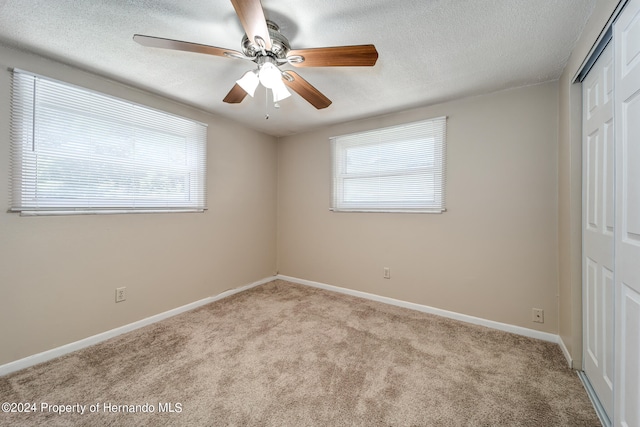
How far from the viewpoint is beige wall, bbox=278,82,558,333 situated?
2135mm

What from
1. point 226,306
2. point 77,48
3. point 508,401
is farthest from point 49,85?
point 508,401

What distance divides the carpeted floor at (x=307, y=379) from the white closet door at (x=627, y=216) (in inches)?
18.5

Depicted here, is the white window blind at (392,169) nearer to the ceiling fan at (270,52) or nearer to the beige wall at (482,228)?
the beige wall at (482,228)

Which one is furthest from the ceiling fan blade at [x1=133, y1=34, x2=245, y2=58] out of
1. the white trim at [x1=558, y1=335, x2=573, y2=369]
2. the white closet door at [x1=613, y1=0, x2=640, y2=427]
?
the white trim at [x1=558, y1=335, x2=573, y2=369]

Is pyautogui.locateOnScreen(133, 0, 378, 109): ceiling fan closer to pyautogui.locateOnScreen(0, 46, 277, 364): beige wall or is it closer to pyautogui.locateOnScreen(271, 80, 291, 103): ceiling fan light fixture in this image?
pyautogui.locateOnScreen(271, 80, 291, 103): ceiling fan light fixture

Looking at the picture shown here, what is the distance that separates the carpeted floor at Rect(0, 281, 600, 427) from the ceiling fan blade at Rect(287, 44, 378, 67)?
2013mm

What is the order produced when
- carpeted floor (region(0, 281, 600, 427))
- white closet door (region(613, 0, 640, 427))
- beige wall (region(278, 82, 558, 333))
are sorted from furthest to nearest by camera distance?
beige wall (region(278, 82, 558, 333))
carpeted floor (region(0, 281, 600, 427))
white closet door (region(613, 0, 640, 427))

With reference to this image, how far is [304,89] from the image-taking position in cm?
183

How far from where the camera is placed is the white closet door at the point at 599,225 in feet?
4.31

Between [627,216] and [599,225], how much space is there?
0.46 meters

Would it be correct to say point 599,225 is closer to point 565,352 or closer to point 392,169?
point 565,352

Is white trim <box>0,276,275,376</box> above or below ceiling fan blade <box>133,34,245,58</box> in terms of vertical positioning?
below

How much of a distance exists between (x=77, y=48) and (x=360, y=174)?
2759 millimetres

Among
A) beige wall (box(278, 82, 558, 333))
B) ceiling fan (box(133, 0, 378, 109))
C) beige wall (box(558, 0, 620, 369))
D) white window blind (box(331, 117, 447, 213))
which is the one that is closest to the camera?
ceiling fan (box(133, 0, 378, 109))
